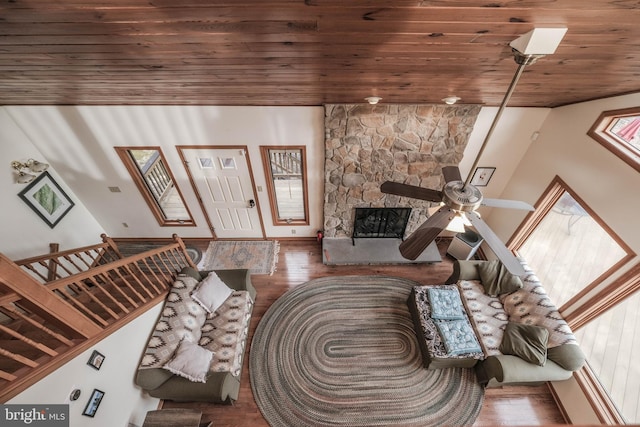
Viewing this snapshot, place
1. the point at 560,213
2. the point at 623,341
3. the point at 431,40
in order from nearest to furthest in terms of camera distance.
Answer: the point at 431,40
the point at 623,341
the point at 560,213

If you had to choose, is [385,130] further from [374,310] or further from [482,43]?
[374,310]

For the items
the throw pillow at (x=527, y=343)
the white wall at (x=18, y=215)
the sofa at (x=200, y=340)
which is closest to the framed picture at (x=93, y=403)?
the sofa at (x=200, y=340)

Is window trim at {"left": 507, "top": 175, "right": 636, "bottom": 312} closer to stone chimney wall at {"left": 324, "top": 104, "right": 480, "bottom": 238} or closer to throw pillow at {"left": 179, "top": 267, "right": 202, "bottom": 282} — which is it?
stone chimney wall at {"left": 324, "top": 104, "right": 480, "bottom": 238}

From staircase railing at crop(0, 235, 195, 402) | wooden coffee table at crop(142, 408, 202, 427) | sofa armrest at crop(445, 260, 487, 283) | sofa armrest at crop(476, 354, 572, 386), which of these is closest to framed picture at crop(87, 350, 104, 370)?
staircase railing at crop(0, 235, 195, 402)

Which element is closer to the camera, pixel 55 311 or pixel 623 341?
pixel 55 311

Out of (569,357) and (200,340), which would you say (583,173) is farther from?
(200,340)

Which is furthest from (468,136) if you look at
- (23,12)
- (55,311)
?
(55,311)

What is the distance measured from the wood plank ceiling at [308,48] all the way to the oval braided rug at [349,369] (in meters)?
3.31

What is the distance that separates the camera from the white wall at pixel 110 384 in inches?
85.4

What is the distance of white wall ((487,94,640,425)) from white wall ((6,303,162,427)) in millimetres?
5251

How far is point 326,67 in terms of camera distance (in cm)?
244

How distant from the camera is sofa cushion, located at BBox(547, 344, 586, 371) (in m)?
3.00

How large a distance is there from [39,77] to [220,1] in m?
2.71

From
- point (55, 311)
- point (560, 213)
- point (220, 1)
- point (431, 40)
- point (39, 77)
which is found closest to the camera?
point (220, 1)
